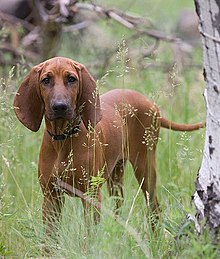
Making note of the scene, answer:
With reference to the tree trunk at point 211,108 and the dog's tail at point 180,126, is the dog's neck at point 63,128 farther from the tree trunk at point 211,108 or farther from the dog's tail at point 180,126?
the tree trunk at point 211,108

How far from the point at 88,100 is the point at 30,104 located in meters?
0.33

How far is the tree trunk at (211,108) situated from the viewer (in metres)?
3.51

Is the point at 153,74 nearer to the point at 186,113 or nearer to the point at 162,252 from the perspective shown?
the point at 186,113

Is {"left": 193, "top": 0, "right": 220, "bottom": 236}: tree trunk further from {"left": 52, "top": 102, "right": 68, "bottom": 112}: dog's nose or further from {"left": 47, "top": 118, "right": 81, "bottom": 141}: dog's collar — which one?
{"left": 47, "top": 118, "right": 81, "bottom": 141}: dog's collar

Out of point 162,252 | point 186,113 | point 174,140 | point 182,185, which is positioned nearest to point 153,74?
point 186,113

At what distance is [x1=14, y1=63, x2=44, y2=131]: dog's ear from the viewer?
4.60 metres

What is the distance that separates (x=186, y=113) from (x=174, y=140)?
19.9 inches

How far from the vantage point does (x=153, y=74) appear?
7.24 m

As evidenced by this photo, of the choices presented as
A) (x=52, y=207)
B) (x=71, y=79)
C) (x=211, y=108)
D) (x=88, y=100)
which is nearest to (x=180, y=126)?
(x=88, y=100)

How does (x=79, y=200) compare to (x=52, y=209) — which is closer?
(x=52, y=209)

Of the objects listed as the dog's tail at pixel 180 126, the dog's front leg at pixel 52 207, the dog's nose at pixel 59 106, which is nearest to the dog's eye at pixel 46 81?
the dog's nose at pixel 59 106

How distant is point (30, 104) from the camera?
15.2ft

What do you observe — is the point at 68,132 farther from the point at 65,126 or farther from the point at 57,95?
the point at 57,95

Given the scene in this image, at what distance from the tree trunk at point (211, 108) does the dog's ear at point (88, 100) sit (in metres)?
1.00
